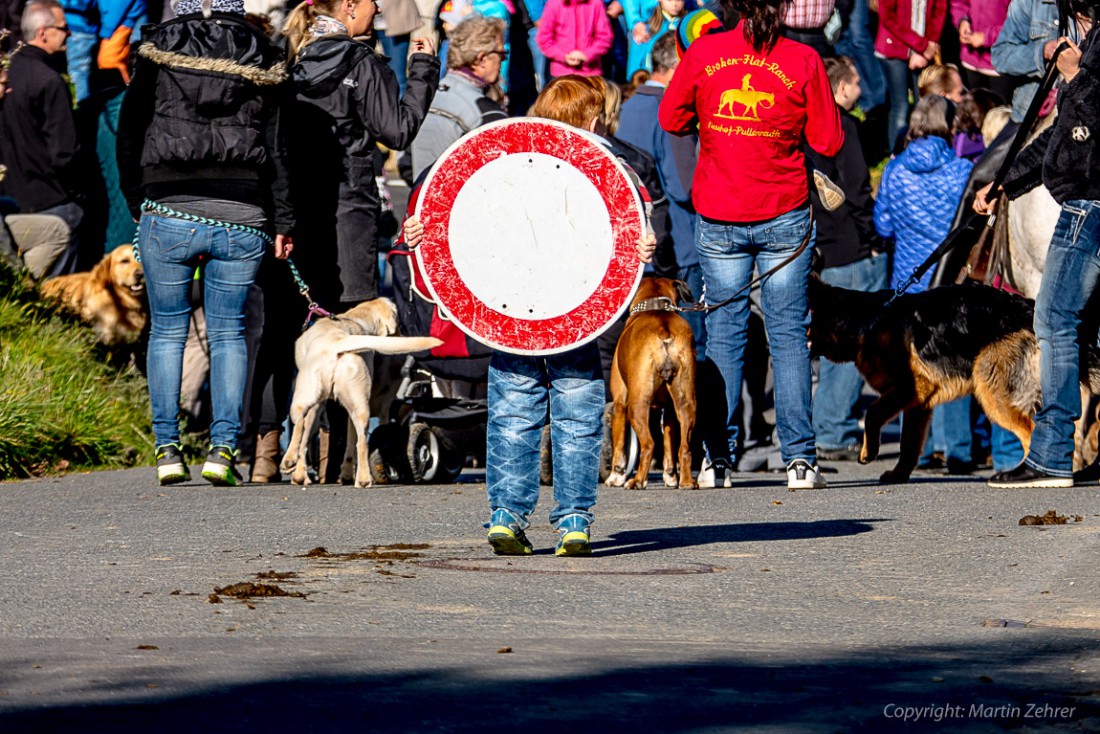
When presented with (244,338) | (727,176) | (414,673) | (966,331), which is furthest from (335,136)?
(414,673)

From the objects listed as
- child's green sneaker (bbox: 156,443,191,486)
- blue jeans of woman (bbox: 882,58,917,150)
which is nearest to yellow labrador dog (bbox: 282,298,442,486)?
child's green sneaker (bbox: 156,443,191,486)

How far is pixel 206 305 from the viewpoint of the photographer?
10.7m

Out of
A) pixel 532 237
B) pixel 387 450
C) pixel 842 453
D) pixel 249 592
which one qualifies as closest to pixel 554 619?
pixel 249 592

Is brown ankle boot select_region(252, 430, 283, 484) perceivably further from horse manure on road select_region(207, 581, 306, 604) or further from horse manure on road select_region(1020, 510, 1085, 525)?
horse manure on road select_region(207, 581, 306, 604)

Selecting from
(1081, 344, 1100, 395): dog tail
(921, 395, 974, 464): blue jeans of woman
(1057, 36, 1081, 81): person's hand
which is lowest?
(921, 395, 974, 464): blue jeans of woman

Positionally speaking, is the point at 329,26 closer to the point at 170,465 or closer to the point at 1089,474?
the point at 170,465

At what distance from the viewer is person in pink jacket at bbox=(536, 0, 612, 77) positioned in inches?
688

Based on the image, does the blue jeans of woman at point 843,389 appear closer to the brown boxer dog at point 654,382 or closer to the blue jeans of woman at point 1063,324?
the brown boxer dog at point 654,382

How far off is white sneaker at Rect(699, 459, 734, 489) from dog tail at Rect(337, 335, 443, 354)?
166cm

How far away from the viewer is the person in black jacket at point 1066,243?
9.80 metres

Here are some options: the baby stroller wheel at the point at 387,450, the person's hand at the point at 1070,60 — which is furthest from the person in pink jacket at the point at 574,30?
the person's hand at the point at 1070,60

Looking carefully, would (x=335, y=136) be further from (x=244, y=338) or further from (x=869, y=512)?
(x=869, y=512)

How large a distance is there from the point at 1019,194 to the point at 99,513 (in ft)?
16.7

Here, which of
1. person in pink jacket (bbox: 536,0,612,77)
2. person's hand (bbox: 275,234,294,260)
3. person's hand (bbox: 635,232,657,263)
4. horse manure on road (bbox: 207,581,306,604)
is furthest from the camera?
person in pink jacket (bbox: 536,0,612,77)
